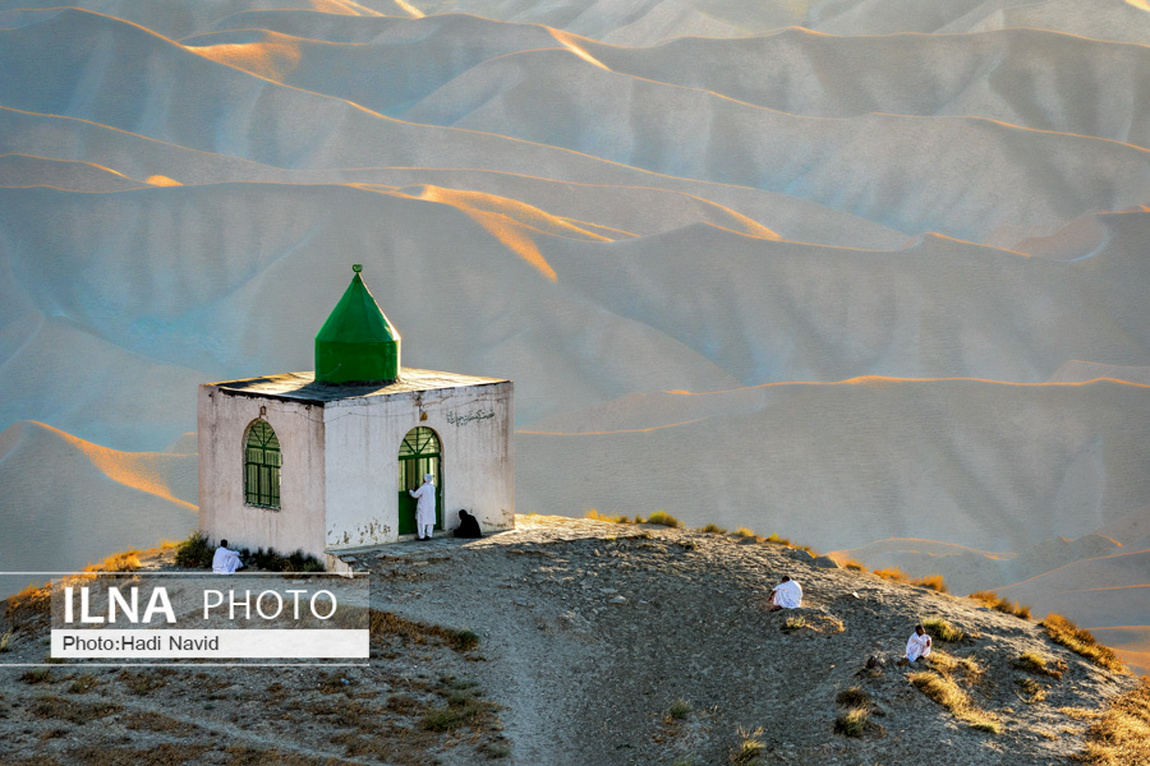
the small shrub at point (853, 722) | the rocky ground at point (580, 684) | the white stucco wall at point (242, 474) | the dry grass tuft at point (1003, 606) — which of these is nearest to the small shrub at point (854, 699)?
the rocky ground at point (580, 684)

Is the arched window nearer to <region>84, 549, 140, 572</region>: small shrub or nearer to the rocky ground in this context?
the rocky ground

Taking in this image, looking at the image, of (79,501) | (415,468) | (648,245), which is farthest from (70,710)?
(648,245)

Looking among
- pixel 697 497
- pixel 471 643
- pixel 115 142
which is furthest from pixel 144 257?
pixel 471 643

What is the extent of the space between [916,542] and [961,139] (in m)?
38.2

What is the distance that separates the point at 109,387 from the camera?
44688 mm

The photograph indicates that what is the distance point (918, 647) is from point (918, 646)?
0.02 meters

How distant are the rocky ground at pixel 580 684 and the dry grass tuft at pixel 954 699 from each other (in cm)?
8

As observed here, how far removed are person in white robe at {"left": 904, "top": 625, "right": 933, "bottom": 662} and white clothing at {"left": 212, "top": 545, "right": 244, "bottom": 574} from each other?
9046mm

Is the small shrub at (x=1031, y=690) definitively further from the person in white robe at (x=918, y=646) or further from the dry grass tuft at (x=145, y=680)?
the dry grass tuft at (x=145, y=680)

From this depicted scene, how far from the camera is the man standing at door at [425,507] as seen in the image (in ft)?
61.4

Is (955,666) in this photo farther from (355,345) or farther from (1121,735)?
(355,345)

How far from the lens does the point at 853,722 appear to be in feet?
47.3

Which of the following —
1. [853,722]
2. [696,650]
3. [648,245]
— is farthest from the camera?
[648,245]

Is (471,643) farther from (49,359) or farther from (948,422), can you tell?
(49,359)
